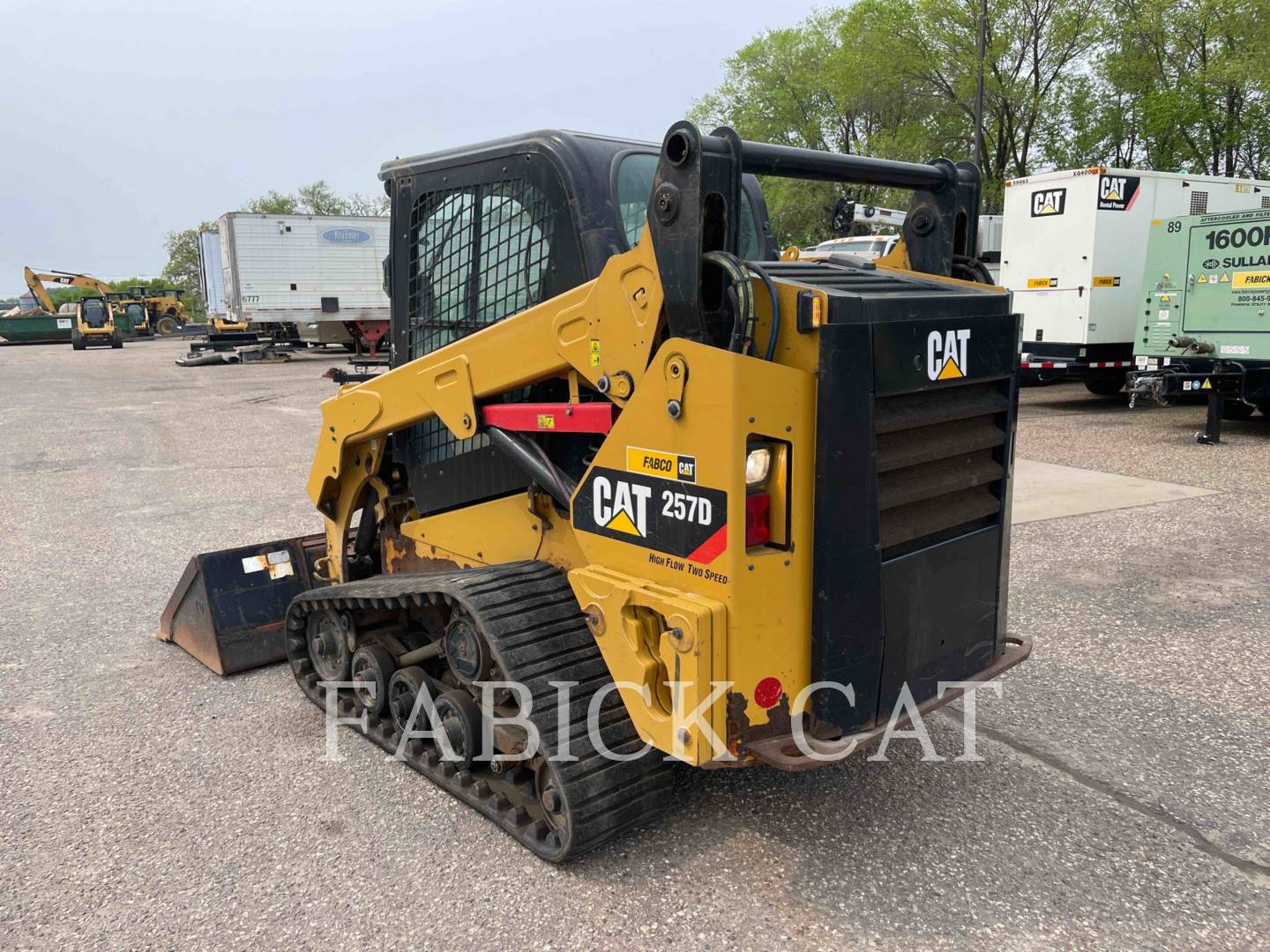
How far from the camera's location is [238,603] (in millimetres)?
4824

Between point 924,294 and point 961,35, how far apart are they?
1299 inches

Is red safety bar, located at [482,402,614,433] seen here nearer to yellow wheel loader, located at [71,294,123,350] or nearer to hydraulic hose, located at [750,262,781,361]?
hydraulic hose, located at [750,262,781,361]

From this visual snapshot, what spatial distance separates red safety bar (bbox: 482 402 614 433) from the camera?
3049 millimetres

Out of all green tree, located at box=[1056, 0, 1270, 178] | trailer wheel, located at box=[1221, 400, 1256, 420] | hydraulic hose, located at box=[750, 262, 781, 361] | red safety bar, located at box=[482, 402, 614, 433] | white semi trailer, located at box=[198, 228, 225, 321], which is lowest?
trailer wheel, located at box=[1221, 400, 1256, 420]

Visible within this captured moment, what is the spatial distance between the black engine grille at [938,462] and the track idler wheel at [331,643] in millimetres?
2400

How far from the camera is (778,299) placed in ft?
8.63

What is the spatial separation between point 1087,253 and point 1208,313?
6.71 feet

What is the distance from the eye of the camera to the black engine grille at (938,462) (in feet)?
9.32

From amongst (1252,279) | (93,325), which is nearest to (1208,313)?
(1252,279)

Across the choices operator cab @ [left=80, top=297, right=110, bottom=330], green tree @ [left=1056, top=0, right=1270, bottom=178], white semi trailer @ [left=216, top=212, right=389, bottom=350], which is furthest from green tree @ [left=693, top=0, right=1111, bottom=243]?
operator cab @ [left=80, top=297, right=110, bottom=330]

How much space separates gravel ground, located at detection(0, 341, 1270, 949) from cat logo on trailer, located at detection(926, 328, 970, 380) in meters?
1.54

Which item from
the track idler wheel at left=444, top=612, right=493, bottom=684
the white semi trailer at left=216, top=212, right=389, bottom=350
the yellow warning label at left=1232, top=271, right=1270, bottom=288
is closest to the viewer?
the track idler wheel at left=444, top=612, right=493, bottom=684

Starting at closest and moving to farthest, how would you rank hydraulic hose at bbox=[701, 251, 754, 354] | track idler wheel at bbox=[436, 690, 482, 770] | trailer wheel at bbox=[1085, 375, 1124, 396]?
hydraulic hose at bbox=[701, 251, 754, 354], track idler wheel at bbox=[436, 690, 482, 770], trailer wheel at bbox=[1085, 375, 1124, 396]

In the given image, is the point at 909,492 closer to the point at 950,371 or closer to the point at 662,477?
the point at 950,371
